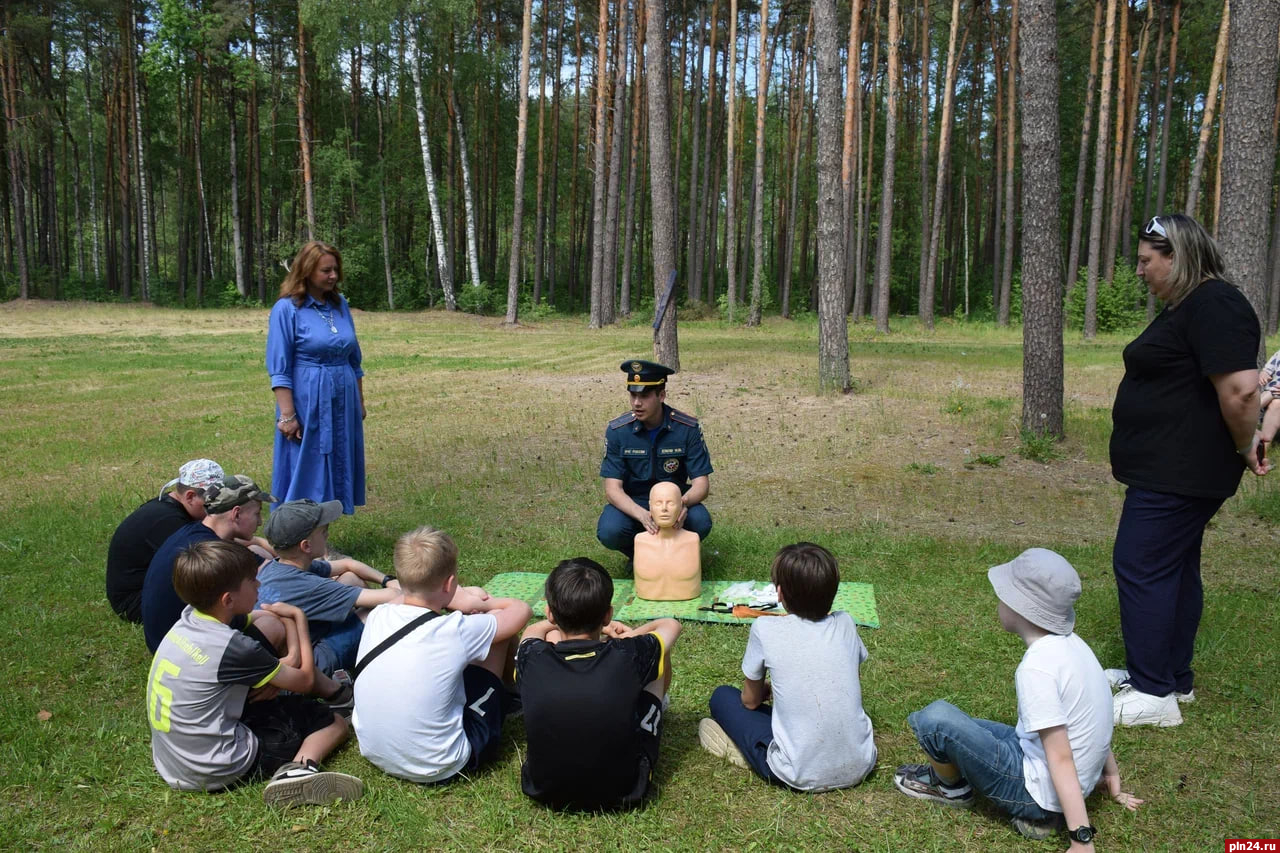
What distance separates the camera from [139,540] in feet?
14.7

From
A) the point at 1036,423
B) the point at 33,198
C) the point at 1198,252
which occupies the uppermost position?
the point at 33,198

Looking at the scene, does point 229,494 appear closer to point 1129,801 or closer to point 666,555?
point 666,555

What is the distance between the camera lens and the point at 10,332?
22969mm

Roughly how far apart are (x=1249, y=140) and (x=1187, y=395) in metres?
6.62

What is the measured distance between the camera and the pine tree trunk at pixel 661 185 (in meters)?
14.1

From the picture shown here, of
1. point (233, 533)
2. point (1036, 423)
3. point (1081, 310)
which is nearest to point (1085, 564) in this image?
point (1036, 423)

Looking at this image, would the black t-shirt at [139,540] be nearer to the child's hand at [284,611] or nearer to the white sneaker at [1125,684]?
the child's hand at [284,611]

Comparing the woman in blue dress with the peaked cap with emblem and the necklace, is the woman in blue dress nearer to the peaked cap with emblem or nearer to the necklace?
the necklace

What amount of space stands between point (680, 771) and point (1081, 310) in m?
26.6

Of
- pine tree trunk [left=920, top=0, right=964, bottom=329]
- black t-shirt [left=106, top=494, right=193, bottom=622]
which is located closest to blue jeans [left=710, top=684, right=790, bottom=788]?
black t-shirt [left=106, top=494, right=193, bottom=622]

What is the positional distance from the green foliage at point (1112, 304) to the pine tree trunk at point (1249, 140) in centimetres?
1850

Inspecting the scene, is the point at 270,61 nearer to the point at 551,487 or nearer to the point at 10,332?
the point at 10,332

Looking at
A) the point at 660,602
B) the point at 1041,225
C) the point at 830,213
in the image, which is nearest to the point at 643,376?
the point at 660,602

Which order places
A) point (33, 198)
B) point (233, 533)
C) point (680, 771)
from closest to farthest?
point (680, 771), point (233, 533), point (33, 198)
